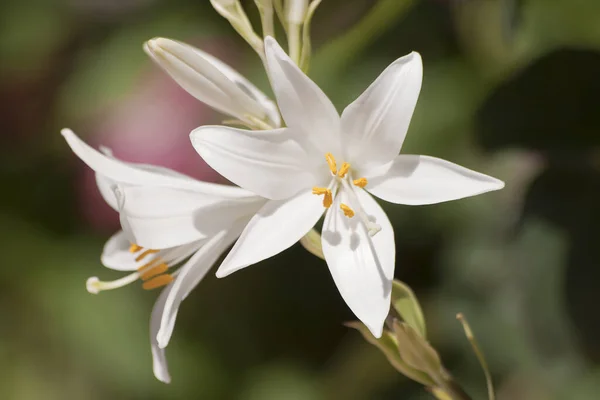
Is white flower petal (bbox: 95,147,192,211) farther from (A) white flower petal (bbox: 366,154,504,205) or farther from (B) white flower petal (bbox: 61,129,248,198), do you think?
(A) white flower petal (bbox: 366,154,504,205)

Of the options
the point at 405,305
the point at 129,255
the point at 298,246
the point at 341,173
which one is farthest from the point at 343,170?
the point at 298,246

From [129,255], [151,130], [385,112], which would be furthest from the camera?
[151,130]

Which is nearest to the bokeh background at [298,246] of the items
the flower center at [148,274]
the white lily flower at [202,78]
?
the white lily flower at [202,78]

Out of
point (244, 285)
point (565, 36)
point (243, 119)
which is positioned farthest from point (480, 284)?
point (243, 119)

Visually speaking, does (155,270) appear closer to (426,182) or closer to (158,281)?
(158,281)

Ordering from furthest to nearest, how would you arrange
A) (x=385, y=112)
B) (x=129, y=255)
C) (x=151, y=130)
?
(x=151, y=130)
(x=129, y=255)
(x=385, y=112)

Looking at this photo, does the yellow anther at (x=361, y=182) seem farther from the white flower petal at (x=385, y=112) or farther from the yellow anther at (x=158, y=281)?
the yellow anther at (x=158, y=281)

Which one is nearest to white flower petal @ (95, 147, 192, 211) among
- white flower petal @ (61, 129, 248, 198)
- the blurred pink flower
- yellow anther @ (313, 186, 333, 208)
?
white flower petal @ (61, 129, 248, 198)

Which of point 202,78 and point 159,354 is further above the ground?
point 202,78
